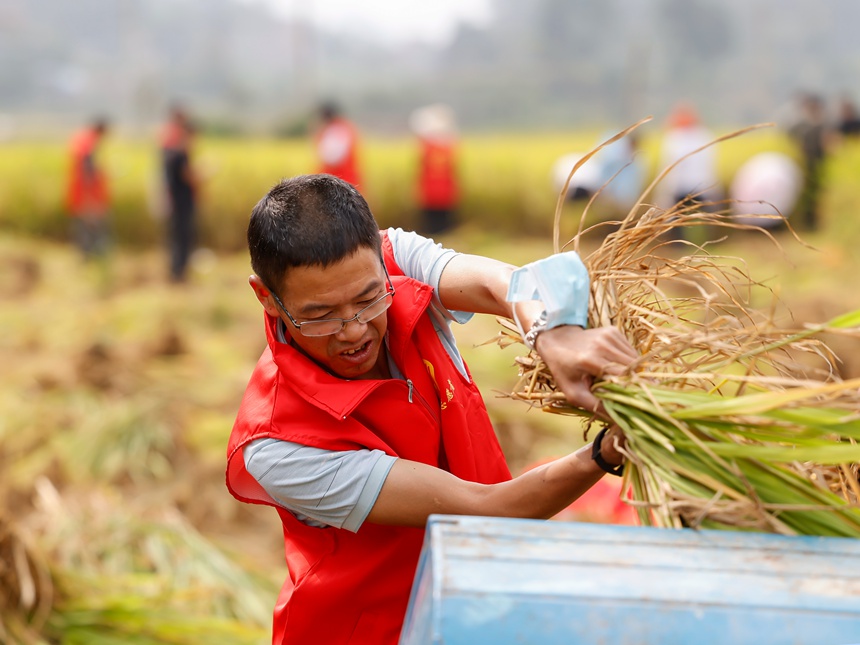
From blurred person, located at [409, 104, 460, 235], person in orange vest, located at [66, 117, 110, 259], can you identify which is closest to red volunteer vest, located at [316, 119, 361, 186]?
blurred person, located at [409, 104, 460, 235]

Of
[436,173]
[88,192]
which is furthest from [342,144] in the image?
[88,192]

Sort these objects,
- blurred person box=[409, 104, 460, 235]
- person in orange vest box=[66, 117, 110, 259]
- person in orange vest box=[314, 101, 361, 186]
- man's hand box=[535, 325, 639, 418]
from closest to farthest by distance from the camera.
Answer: man's hand box=[535, 325, 639, 418] < person in orange vest box=[314, 101, 361, 186] < person in orange vest box=[66, 117, 110, 259] < blurred person box=[409, 104, 460, 235]

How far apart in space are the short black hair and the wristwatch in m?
0.30

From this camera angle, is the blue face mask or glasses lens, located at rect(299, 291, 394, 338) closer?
the blue face mask

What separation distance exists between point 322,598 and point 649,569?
2.44 ft

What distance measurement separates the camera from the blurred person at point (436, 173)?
12.1 metres

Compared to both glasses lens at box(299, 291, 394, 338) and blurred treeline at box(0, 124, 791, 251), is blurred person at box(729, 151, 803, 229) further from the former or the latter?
glasses lens at box(299, 291, 394, 338)

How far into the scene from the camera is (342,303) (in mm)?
1730

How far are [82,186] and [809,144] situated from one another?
7788 millimetres

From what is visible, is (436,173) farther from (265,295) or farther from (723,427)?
(723,427)

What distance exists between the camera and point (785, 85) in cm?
1547

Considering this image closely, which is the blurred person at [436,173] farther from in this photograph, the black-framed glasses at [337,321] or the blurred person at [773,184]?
the black-framed glasses at [337,321]

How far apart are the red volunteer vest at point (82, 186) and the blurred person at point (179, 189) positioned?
1153 mm

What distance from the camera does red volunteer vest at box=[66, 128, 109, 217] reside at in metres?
11.4
